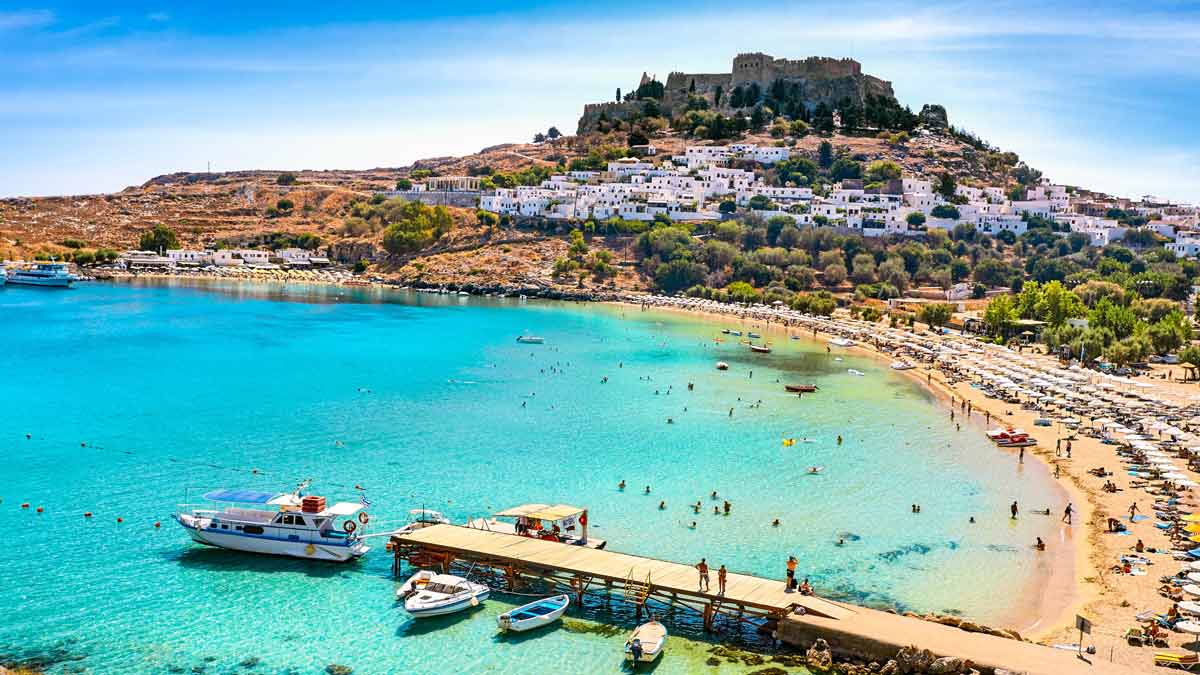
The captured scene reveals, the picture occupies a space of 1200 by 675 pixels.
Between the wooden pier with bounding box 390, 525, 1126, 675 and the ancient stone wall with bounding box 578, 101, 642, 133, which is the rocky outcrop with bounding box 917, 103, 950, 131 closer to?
the ancient stone wall with bounding box 578, 101, 642, 133

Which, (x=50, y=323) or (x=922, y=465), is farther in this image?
(x=50, y=323)

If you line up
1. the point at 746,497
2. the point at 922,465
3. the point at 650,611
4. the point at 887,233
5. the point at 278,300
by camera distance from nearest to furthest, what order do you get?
the point at 650,611 < the point at 746,497 < the point at 922,465 < the point at 278,300 < the point at 887,233

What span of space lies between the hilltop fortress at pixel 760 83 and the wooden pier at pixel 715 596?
379 feet

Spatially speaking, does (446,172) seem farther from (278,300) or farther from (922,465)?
(922,465)

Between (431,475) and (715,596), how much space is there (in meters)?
13.2

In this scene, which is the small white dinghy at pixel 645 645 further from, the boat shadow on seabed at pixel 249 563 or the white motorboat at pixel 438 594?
the boat shadow on seabed at pixel 249 563

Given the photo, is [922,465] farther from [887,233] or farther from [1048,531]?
[887,233]

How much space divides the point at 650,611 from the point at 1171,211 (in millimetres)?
124650

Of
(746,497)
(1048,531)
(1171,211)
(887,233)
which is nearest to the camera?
(1048,531)

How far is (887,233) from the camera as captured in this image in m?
97.4

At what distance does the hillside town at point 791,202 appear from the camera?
329ft

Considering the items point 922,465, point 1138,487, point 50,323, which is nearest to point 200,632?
point 922,465

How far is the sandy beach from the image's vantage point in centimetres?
1989

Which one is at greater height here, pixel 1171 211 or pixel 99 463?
pixel 1171 211
